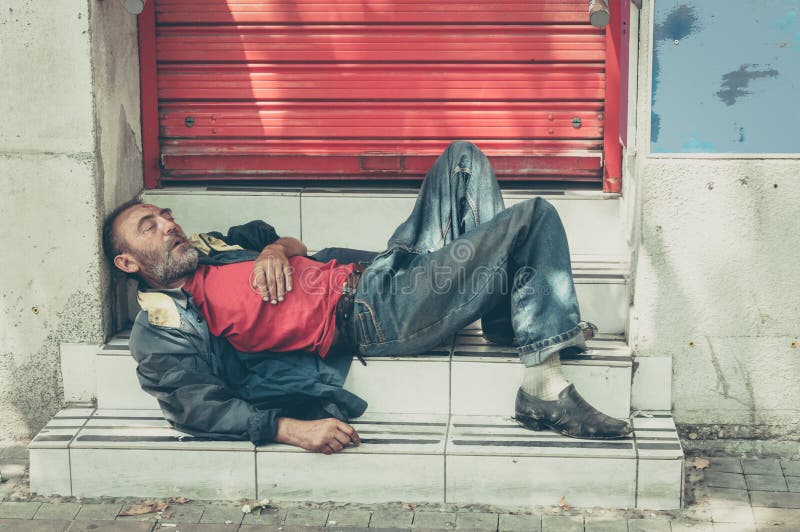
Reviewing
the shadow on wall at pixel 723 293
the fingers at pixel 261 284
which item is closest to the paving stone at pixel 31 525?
the fingers at pixel 261 284

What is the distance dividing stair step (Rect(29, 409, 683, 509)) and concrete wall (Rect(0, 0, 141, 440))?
1.94 feet

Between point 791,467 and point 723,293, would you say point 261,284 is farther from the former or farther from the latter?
point 791,467

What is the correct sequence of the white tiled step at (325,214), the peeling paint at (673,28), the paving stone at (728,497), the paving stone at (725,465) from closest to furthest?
the paving stone at (728,497) < the peeling paint at (673,28) < the paving stone at (725,465) < the white tiled step at (325,214)

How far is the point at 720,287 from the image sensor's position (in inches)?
194

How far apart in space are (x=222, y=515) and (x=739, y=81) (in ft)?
9.44

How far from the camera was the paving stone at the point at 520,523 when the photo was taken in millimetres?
4375

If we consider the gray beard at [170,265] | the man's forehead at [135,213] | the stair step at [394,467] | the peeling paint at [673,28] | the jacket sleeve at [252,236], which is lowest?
the stair step at [394,467]

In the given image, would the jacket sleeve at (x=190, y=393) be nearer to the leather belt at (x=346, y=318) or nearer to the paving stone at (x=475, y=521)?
the leather belt at (x=346, y=318)

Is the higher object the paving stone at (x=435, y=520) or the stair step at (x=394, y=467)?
the stair step at (x=394, y=467)

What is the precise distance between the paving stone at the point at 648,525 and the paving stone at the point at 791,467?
765mm

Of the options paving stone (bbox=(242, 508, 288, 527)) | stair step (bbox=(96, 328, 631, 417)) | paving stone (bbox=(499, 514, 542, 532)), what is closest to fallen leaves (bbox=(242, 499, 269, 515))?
paving stone (bbox=(242, 508, 288, 527))

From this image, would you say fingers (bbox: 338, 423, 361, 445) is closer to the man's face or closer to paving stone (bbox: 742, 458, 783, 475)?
the man's face

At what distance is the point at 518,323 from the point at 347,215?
52.8 inches

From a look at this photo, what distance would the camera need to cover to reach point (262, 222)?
534 cm
